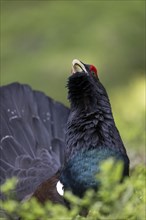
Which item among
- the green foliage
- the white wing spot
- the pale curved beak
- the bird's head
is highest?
the pale curved beak

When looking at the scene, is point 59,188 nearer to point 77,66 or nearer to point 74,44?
point 77,66

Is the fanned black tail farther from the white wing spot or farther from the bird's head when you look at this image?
the bird's head

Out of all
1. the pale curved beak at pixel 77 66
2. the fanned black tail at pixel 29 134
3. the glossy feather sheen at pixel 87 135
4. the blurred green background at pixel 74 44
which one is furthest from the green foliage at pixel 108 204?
the blurred green background at pixel 74 44

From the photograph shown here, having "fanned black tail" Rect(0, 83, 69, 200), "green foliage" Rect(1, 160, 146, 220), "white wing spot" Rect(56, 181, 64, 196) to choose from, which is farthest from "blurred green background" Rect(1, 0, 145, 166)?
"green foliage" Rect(1, 160, 146, 220)

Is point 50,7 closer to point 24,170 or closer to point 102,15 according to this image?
point 102,15

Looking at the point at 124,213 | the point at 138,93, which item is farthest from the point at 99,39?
the point at 124,213

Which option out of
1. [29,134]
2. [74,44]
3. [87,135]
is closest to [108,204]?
[87,135]

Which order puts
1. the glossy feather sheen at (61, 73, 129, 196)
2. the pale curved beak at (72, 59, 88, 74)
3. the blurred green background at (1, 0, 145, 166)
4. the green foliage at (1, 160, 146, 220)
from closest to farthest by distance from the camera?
the green foliage at (1, 160, 146, 220) < the glossy feather sheen at (61, 73, 129, 196) < the pale curved beak at (72, 59, 88, 74) < the blurred green background at (1, 0, 145, 166)
